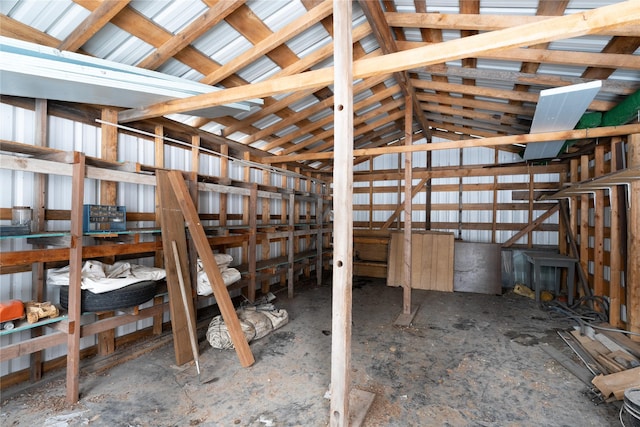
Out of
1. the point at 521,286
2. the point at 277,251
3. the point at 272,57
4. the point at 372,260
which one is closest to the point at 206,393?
the point at 272,57

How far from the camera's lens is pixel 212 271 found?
10.4 ft

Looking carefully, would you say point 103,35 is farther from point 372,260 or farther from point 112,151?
point 372,260

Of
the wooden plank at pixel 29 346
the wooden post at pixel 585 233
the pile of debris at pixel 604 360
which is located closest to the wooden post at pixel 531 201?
the wooden post at pixel 585 233

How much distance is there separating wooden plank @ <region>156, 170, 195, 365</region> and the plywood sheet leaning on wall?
443cm

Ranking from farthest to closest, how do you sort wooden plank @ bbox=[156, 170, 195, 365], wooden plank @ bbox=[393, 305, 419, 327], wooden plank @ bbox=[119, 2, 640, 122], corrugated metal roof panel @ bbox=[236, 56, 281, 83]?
wooden plank @ bbox=[393, 305, 419, 327]
corrugated metal roof panel @ bbox=[236, 56, 281, 83]
wooden plank @ bbox=[156, 170, 195, 365]
wooden plank @ bbox=[119, 2, 640, 122]

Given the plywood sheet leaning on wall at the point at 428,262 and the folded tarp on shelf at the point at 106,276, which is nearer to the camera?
the folded tarp on shelf at the point at 106,276

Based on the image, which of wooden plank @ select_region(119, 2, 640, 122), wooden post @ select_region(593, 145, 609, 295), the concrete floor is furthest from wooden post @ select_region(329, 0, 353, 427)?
wooden post @ select_region(593, 145, 609, 295)

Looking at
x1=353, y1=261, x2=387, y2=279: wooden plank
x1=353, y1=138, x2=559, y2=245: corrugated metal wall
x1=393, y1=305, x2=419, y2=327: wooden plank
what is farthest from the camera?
x1=353, y1=261, x2=387, y2=279: wooden plank

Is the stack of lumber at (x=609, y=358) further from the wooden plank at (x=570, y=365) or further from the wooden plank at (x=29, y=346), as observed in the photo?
the wooden plank at (x=29, y=346)

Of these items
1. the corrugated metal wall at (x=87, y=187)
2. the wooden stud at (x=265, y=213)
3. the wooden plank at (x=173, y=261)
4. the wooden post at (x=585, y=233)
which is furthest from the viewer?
the wooden stud at (x=265, y=213)

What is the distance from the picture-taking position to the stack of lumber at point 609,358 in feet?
7.93

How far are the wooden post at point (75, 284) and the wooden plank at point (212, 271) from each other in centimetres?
95

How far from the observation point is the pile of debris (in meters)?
2.42

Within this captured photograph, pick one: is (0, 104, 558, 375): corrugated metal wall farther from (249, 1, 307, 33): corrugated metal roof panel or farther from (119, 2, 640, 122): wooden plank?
(249, 1, 307, 33): corrugated metal roof panel
